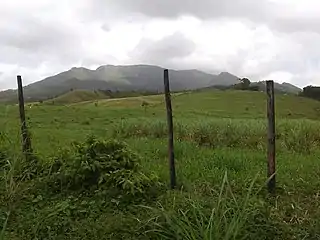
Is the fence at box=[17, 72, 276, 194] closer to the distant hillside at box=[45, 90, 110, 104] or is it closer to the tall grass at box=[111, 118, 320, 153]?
the tall grass at box=[111, 118, 320, 153]

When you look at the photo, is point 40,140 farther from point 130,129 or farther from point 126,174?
point 126,174

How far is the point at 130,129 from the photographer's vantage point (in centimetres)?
1524

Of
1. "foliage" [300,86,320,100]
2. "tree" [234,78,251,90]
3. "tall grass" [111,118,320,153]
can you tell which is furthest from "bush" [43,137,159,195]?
"tree" [234,78,251,90]

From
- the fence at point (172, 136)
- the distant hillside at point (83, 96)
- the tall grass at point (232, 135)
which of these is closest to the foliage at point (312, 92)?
the distant hillside at point (83, 96)

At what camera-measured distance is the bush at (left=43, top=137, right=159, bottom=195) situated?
231 inches

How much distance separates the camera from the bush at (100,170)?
231 inches

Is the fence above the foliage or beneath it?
above

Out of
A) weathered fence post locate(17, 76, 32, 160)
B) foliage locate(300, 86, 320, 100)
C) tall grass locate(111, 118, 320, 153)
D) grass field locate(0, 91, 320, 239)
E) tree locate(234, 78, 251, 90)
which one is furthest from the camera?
tree locate(234, 78, 251, 90)

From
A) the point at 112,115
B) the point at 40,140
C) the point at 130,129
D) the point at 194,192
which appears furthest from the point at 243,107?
the point at 194,192

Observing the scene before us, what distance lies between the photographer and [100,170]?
614 cm

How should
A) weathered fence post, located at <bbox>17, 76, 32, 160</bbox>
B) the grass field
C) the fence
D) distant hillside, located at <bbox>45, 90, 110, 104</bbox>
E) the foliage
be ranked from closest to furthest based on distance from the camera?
the grass field, the fence, weathered fence post, located at <bbox>17, 76, 32, 160</bbox>, the foliage, distant hillside, located at <bbox>45, 90, 110, 104</bbox>

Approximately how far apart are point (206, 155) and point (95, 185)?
11.3ft

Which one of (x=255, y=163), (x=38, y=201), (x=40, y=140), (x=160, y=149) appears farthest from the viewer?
(x=40, y=140)

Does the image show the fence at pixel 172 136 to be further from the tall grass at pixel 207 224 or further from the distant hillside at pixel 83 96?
the distant hillside at pixel 83 96
